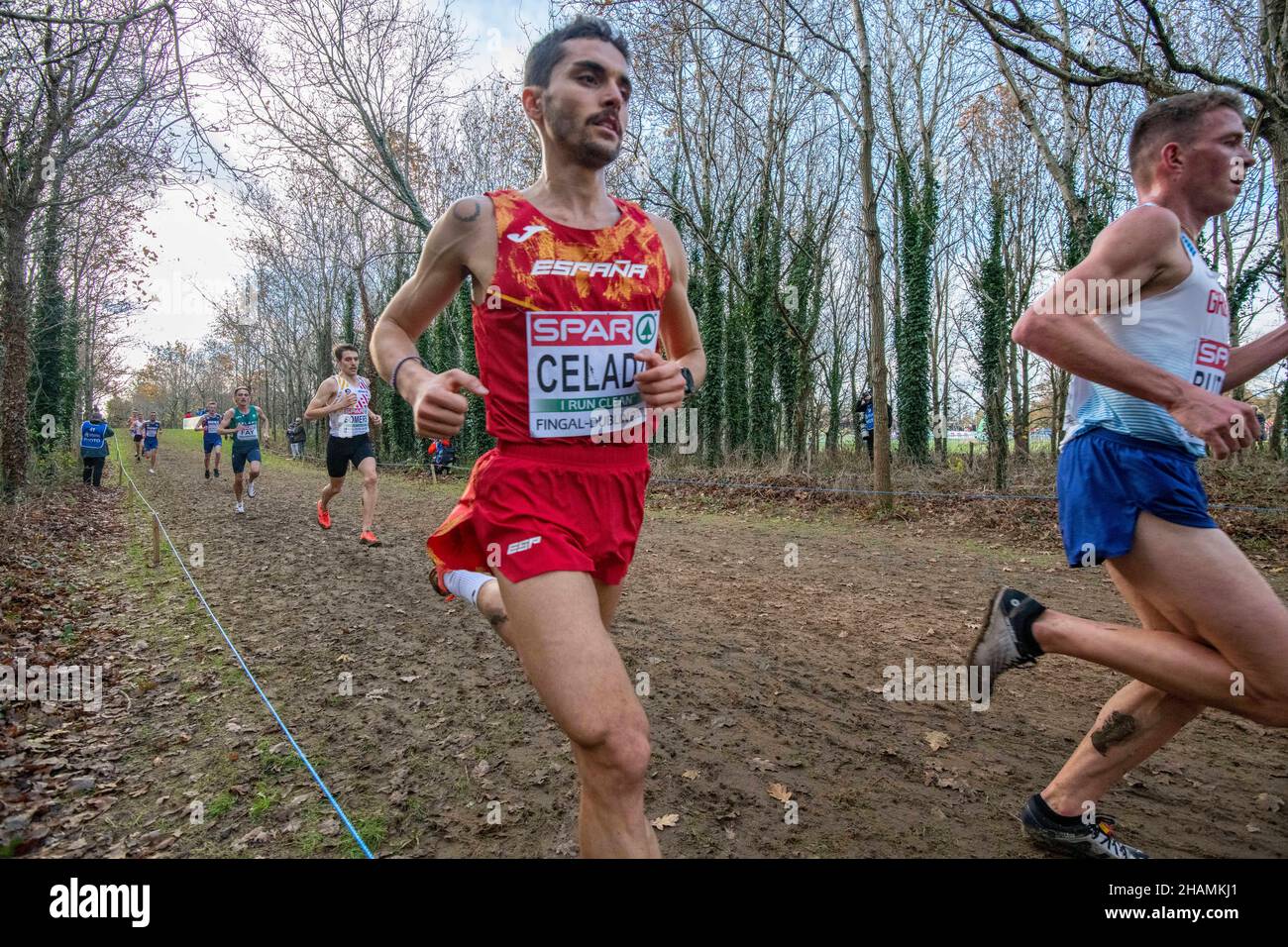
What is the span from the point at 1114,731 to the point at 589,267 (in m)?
2.35

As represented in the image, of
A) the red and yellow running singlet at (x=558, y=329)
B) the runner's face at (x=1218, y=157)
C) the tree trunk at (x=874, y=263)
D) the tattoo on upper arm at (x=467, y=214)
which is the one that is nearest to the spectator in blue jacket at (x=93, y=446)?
the tree trunk at (x=874, y=263)

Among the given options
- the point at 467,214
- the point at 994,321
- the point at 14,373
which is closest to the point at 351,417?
the point at 467,214

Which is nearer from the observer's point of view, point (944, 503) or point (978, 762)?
point (978, 762)

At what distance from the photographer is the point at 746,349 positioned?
20516 millimetres

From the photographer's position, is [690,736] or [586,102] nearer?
[586,102]

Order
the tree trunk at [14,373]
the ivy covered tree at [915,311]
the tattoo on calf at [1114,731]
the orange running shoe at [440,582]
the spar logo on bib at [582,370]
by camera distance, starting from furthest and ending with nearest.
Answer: the ivy covered tree at [915,311]
the tree trunk at [14,373]
the orange running shoe at [440,582]
the tattoo on calf at [1114,731]
the spar logo on bib at [582,370]

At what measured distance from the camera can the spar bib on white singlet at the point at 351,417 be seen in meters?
9.88

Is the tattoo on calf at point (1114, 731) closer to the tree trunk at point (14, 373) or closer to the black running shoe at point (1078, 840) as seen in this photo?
the black running shoe at point (1078, 840)

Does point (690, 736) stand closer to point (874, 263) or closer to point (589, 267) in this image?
point (589, 267)

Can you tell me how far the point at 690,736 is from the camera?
3752 millimetres

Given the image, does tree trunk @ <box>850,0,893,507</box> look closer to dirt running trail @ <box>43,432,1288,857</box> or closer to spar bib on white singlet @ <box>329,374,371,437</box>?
dirt running trail @ <box>43,432,1288,857</box>

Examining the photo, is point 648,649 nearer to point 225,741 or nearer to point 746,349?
point 225,741

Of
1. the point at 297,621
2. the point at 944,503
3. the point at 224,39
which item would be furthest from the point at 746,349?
the point at 297,621
